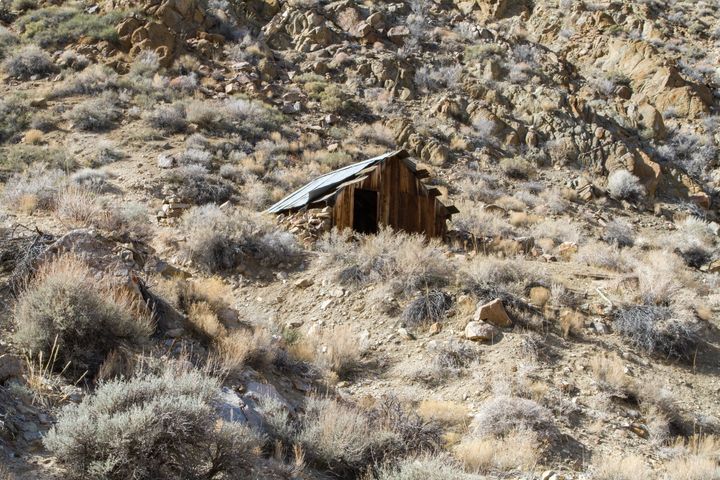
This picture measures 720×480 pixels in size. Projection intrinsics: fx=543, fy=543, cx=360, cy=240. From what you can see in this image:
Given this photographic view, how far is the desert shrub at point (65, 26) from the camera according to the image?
84.1 ft

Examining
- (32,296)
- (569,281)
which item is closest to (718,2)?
(569,281)

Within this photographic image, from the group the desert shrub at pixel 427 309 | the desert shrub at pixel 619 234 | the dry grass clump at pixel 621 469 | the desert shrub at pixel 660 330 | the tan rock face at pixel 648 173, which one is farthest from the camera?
the tan rock face at pixel 648 173

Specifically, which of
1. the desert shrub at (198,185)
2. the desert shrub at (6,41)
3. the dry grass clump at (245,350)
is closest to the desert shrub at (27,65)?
the desert shrub at (6,41)

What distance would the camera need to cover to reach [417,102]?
2723 centimetres

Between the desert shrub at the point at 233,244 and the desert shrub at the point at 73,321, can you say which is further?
the desert shrub at the point at 233,244

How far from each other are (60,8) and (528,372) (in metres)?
30.2

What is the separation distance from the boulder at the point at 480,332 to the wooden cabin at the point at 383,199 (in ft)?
15.4

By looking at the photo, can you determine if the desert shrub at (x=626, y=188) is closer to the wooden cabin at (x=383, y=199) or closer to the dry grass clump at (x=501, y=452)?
the wooden cabin at (x=383, y=199)

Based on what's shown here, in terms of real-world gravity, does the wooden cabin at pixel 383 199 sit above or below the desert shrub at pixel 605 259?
above

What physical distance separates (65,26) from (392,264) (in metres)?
23.9

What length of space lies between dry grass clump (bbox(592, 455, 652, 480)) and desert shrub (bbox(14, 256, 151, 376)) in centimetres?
532

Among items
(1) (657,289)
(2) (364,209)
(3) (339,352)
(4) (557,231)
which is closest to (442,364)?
(3) (339,352)

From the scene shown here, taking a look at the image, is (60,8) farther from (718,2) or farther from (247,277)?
(718,2)

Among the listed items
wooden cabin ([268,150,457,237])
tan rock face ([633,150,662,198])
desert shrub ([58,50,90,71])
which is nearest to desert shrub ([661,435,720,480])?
wooden cabin ([268,150,457,237])
